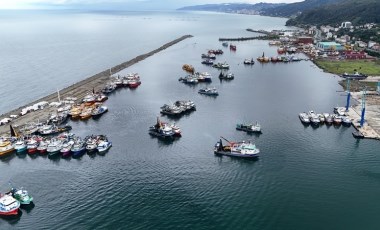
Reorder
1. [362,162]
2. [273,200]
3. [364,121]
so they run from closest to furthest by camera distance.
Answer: [273,200], [362,162], [364,121]

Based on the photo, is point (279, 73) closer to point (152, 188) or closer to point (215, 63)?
point (215, 63)

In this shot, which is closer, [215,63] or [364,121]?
[364,121]

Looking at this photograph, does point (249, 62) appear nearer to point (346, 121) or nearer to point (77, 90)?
point (77, 90)

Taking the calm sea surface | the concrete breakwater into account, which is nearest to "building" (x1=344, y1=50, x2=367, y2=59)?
the calm sea surface

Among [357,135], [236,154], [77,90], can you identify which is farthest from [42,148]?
[357,135]

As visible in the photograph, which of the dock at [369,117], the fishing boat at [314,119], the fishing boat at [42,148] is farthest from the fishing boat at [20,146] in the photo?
the dock at [369,117]

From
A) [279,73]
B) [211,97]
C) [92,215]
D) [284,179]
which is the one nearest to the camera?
[92,215]

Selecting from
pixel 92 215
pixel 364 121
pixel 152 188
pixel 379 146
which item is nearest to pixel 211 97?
pixel 364 121
